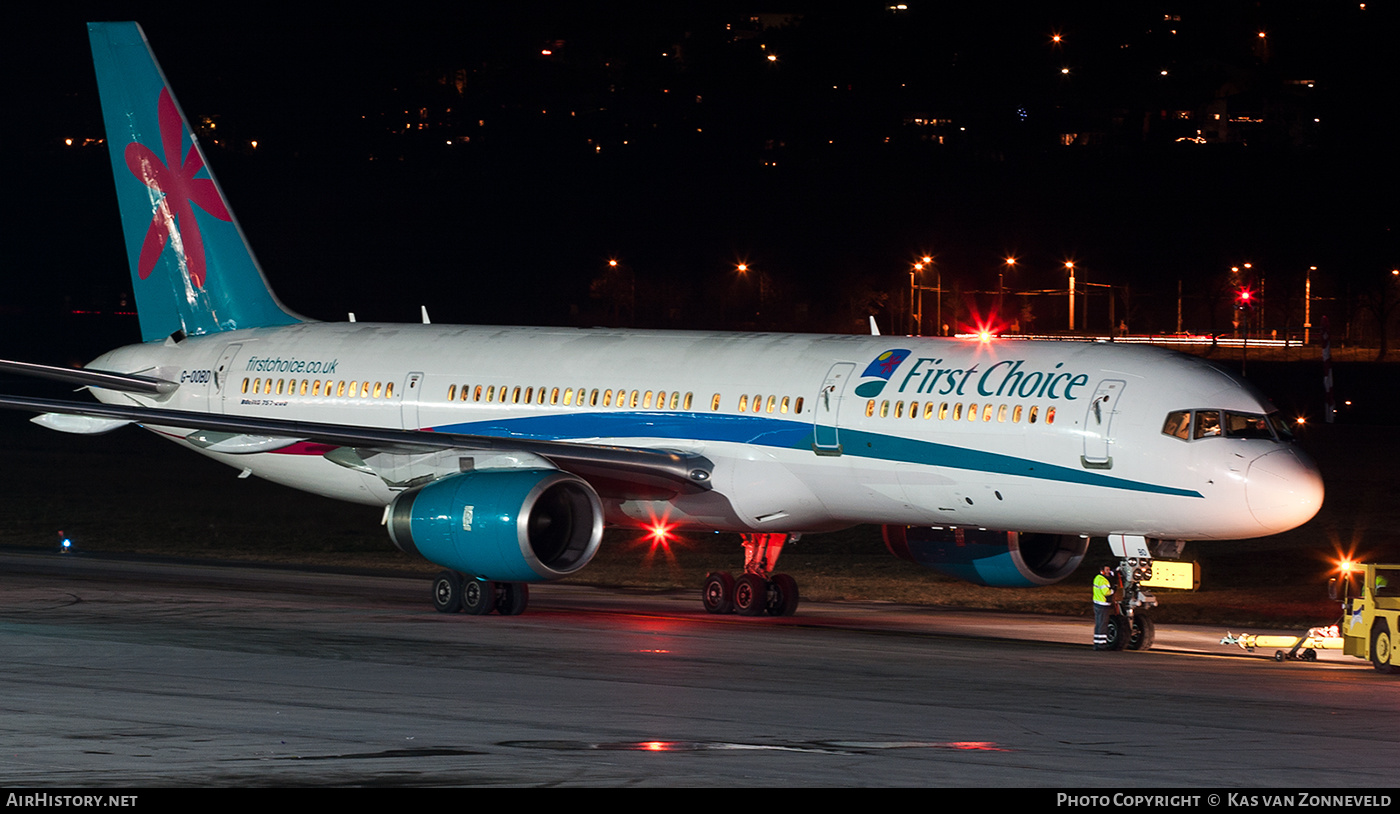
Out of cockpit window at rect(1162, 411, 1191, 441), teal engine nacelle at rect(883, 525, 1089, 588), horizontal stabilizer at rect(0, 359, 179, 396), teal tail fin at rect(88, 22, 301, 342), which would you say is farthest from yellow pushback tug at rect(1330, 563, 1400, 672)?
horizontal stabilizer at rect(0, 359, 179, 396)

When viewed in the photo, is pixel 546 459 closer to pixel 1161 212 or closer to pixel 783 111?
pixel 1161 212

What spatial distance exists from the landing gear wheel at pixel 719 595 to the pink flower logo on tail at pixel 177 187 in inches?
475

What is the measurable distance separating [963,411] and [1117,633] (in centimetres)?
346

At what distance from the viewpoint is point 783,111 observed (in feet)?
541

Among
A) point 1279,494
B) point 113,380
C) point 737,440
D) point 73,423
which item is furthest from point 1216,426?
point 113,380

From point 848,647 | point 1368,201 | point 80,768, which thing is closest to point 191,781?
point 80,768

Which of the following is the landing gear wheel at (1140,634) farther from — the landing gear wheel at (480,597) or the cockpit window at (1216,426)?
the landing gear wheel at (480,597)

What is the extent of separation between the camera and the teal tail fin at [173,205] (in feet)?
109

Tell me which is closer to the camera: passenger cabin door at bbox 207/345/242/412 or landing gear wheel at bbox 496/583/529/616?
landing gear wheel at bbox 496/583/529/616

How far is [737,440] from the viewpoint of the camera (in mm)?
25688

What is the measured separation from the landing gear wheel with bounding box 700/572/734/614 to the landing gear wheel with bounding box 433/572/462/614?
3.78m

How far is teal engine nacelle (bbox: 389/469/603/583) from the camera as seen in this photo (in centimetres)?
2408

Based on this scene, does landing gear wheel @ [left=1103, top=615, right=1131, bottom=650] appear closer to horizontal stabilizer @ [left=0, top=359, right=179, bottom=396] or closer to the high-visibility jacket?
the high-visibility jacket

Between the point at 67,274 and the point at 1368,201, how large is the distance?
92.7 m
